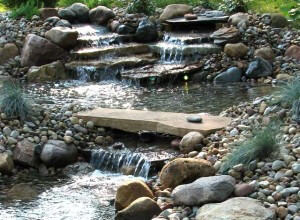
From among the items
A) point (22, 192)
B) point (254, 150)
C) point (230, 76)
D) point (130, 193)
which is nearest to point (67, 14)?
point (230, 76)

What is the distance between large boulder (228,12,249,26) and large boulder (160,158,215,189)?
6.53m

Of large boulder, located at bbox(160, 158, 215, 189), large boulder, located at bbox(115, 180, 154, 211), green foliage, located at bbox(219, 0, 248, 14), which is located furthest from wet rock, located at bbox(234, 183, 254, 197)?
green foliage, located at bbox(219, 0, 248, 14)

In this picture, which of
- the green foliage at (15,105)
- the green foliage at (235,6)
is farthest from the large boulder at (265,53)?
the green foliage at (15,105)

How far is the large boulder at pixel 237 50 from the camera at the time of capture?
11.0 m

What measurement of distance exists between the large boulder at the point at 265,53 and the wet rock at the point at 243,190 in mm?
6073

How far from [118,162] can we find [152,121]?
70 cm

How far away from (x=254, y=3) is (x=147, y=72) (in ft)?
12.4

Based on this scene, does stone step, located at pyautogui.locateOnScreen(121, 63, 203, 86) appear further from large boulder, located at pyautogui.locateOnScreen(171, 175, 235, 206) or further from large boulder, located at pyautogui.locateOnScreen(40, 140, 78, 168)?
large boulder, located at pyautogui.locateOnScreen(171, 175, 235, 206)

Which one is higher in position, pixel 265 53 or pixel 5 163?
pixel 265 53

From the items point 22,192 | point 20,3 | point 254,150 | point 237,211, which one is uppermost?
point 20,3

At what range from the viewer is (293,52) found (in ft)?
35.7

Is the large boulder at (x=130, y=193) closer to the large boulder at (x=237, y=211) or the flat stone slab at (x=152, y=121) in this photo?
the large boulder at (x=237, y=211)

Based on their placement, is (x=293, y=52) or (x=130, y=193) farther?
(x=293, y=52)

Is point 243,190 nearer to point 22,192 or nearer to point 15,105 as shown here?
point 22,192
